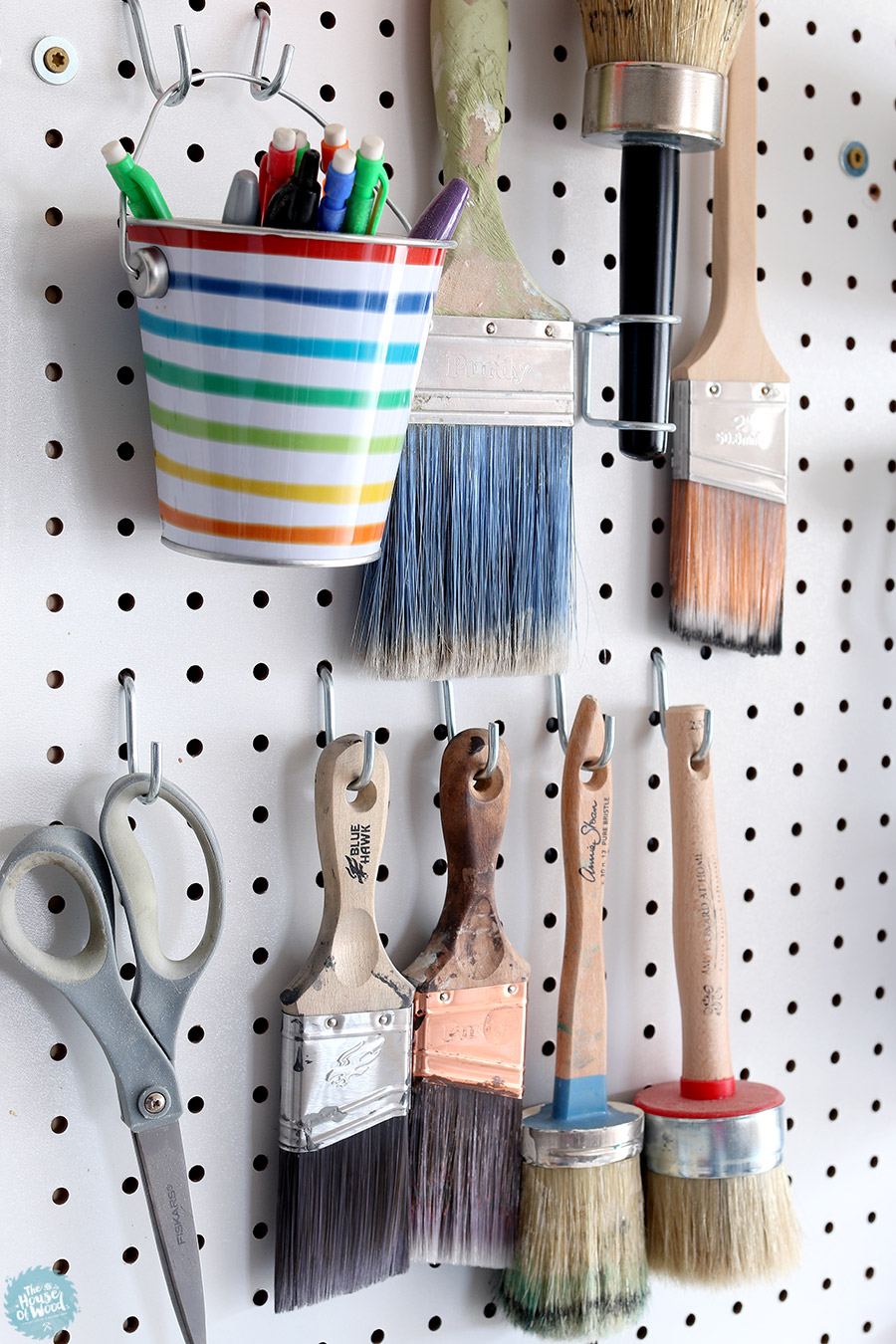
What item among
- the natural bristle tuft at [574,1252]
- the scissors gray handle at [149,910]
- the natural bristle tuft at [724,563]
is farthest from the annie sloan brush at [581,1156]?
the scissors gray handle at [149,910]

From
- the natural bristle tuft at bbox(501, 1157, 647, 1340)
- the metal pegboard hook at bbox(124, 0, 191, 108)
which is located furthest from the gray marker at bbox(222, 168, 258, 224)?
the natural bristle tuft at bbox(501, 1157, 647, 1340)

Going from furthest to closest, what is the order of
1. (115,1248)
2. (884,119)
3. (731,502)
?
(884,119) → (731,502) → (115,1248)

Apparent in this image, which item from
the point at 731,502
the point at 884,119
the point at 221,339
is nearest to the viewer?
the point at 221,339

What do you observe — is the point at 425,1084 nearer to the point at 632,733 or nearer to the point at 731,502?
the point at 632,733

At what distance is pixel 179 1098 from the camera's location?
0.69 m

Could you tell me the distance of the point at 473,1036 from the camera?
781 mm

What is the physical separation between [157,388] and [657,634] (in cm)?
40

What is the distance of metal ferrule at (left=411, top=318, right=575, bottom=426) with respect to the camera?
0.73 m

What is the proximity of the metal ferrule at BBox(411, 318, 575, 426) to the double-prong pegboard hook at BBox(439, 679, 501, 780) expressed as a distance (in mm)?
171

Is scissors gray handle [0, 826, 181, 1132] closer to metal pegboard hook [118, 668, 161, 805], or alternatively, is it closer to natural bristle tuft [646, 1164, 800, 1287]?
metal pegboard hook [118, 668, 161, 805]

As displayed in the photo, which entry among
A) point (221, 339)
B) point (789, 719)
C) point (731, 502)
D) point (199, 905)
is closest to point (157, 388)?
point (221, 339)

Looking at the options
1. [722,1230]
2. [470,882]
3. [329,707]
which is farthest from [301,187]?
[722,1230]

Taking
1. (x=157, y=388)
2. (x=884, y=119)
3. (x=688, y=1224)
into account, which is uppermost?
(x=884, y=119)

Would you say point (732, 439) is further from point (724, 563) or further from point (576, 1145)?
point (576, 1145)
